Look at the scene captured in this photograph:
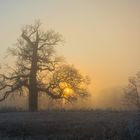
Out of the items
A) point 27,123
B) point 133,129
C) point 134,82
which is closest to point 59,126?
point 27,123

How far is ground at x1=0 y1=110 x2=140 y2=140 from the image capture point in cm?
2467

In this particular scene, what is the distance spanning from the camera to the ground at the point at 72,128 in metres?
24.7

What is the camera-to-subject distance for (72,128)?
27938 mm

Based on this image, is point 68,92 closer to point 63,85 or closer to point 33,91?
point 63,85

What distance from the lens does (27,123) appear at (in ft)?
99.6

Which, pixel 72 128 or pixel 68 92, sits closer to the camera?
pixel 72 128

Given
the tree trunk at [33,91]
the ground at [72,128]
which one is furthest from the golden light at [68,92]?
the ground at [72,128]

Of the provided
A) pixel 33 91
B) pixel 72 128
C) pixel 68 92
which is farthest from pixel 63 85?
pixel 72 128

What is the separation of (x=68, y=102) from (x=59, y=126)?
75.3ft

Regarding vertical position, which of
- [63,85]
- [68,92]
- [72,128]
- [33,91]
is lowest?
[72,128]

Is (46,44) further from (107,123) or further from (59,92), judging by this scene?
(107,123)

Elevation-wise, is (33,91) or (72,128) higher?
(33,91)

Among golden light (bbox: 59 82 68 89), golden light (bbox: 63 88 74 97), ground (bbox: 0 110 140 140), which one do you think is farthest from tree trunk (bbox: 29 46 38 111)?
ground (bbox: 0 110 140 140)

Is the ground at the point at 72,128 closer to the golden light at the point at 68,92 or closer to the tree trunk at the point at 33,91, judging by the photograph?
the golden light at the point at 68,92
